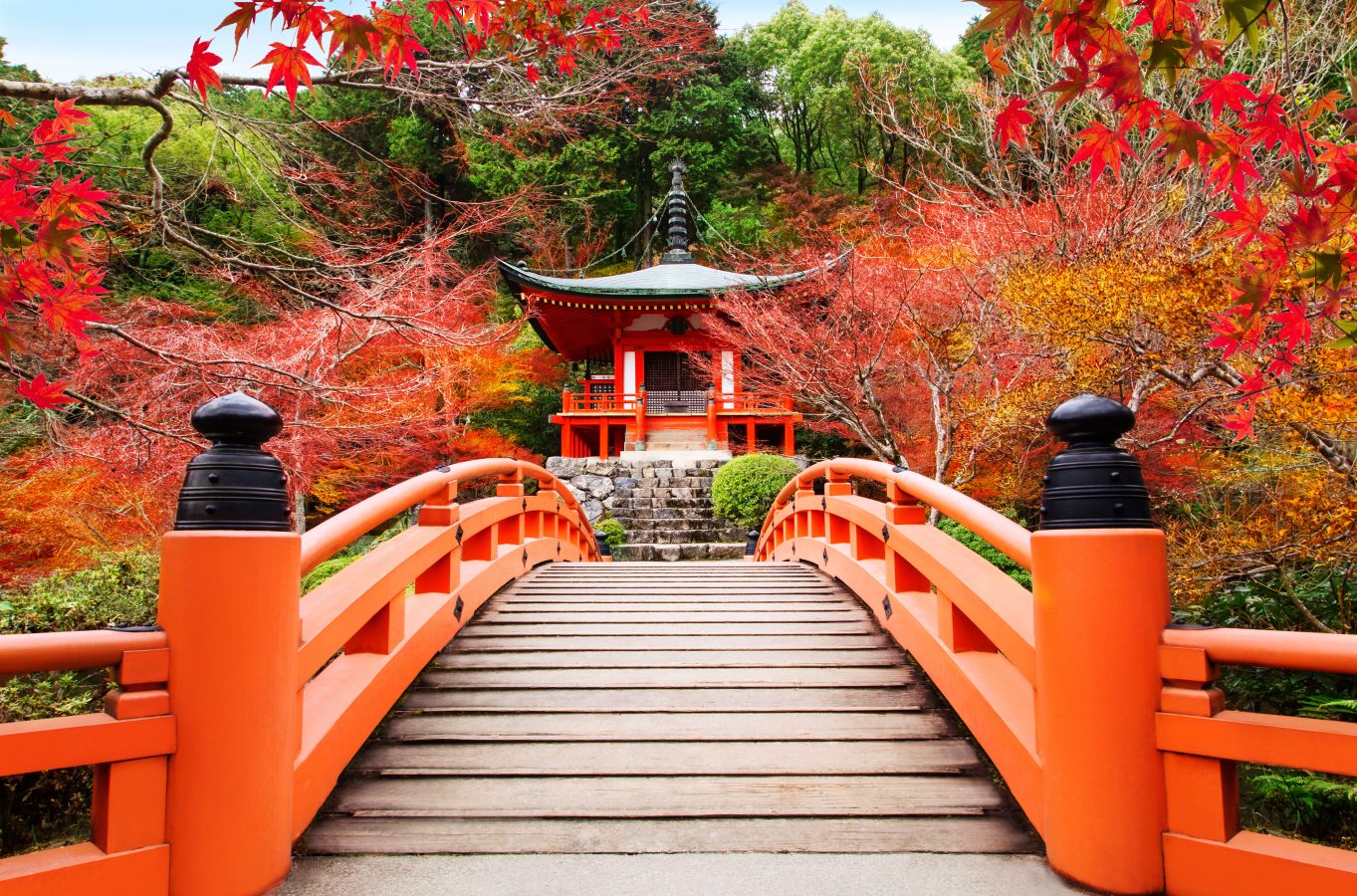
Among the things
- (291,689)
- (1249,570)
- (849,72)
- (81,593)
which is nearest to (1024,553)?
(291,689)

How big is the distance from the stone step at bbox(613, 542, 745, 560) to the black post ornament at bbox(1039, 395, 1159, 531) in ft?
35.9

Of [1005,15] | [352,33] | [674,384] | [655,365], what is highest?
[655,365]

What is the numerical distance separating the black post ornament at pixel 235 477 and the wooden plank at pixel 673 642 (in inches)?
70.2

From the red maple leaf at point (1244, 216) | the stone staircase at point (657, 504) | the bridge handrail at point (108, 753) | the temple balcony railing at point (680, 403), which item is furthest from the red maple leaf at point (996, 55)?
the temple balcony railing at point (680, 403)

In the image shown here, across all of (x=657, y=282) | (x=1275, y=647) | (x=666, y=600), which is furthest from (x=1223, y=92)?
(x=657, y=282)

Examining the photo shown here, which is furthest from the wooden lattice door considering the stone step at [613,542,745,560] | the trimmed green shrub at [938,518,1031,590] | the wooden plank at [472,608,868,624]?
the wooden plank at [472,608,868,624]

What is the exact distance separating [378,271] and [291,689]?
229 inches

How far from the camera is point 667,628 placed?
153 inches

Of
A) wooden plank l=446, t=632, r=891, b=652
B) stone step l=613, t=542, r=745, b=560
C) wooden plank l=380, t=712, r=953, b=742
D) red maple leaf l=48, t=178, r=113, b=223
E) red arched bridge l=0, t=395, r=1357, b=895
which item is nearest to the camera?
red arched bridge l=0, t=395, r=1357, b=895

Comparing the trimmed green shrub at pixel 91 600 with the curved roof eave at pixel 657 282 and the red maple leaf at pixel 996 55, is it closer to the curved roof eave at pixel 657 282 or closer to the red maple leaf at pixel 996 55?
the red maple leaf at pixel 996 55

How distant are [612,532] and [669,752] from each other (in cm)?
1072

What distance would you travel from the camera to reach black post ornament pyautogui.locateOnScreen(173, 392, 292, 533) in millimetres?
1913

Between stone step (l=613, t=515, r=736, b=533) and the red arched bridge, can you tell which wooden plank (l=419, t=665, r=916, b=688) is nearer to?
the red arched bridge

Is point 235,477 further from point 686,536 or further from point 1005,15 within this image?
point 686,536
